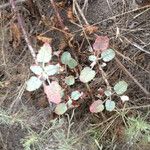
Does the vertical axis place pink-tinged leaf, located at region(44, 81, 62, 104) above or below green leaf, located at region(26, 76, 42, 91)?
below

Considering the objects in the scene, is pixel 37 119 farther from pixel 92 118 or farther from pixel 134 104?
pixel 134 104

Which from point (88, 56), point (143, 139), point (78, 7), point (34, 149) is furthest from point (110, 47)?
point (34, 149)

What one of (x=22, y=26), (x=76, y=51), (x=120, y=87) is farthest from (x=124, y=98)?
(x=22, y=26)

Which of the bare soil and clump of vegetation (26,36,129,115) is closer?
clump of vegetation (26,36,129,115)

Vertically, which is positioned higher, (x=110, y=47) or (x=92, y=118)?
(x=110, y=47)

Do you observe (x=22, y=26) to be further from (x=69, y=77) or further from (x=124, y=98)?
(x=124, y=98)

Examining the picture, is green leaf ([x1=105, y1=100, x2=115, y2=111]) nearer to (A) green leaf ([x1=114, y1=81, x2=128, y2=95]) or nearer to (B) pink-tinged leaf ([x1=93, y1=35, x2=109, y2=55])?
(A) green leaf ([x1=114, y1=81, x2=128, y2=95])

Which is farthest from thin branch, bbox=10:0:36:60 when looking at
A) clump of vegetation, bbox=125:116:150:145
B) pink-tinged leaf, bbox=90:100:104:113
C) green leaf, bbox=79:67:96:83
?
clump of vegetation, bbox=125:116:150:145
